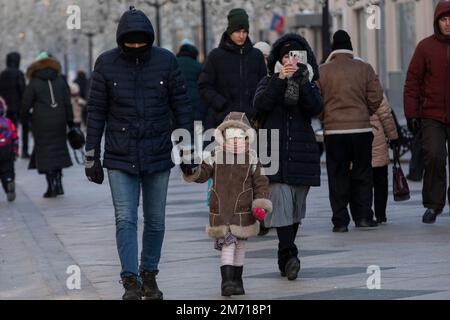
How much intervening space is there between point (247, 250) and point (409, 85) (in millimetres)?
2594

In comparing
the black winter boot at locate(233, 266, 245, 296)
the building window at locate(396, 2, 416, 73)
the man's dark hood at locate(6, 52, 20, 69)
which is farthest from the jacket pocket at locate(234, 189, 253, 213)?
the building window at locate(396, 2, 416, 73)

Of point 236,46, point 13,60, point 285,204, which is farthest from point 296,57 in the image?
point 13,60

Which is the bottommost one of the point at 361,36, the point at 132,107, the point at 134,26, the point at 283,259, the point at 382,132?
the point at 361,36

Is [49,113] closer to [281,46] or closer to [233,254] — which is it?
[281,46]

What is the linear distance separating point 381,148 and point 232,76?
5.95ft

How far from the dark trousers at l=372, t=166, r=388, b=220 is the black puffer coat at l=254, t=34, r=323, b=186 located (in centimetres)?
354

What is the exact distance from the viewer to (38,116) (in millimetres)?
19734

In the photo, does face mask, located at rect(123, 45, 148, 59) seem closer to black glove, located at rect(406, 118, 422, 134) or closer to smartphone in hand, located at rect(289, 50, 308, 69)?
smartphone in hand, located at rect(289, 50, 308, 69)

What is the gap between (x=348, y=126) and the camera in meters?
14.1

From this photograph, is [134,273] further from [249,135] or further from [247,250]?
[247,250]

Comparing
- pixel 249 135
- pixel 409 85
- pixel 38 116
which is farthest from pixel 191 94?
pixel 249 135

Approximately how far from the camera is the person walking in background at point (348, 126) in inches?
556

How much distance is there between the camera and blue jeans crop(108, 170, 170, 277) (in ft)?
33.0
